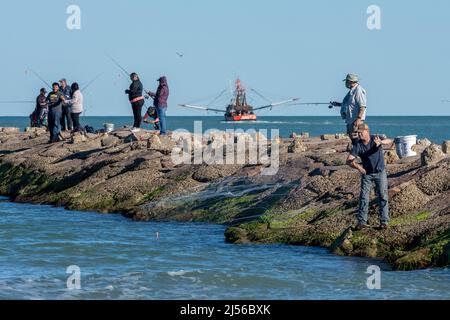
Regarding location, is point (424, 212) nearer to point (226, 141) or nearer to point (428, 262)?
point (428, 262)

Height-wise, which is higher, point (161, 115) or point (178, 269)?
point (161, 115)

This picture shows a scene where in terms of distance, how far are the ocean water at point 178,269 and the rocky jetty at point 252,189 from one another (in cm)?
54

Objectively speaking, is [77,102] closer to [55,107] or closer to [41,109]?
[55,107]

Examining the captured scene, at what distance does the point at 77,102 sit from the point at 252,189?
32.4 feet

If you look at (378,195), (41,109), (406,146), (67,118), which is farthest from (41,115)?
(378,195)

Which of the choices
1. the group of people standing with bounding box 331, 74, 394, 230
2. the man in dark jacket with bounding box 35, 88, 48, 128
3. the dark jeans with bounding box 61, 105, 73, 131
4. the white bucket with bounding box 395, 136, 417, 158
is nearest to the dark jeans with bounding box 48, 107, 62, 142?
the dark jeans with bounding box 61, 105, 73, 131

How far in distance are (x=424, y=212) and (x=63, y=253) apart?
5403mm

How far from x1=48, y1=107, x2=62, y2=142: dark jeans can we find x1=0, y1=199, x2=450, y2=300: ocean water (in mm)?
10562

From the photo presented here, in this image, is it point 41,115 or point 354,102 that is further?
point 41,115

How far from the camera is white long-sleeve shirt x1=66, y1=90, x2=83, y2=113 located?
29.1 m

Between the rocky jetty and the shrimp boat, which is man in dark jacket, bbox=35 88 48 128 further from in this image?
the shrimp boat

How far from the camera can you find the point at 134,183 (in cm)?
2352

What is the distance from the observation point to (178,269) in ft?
48.8
